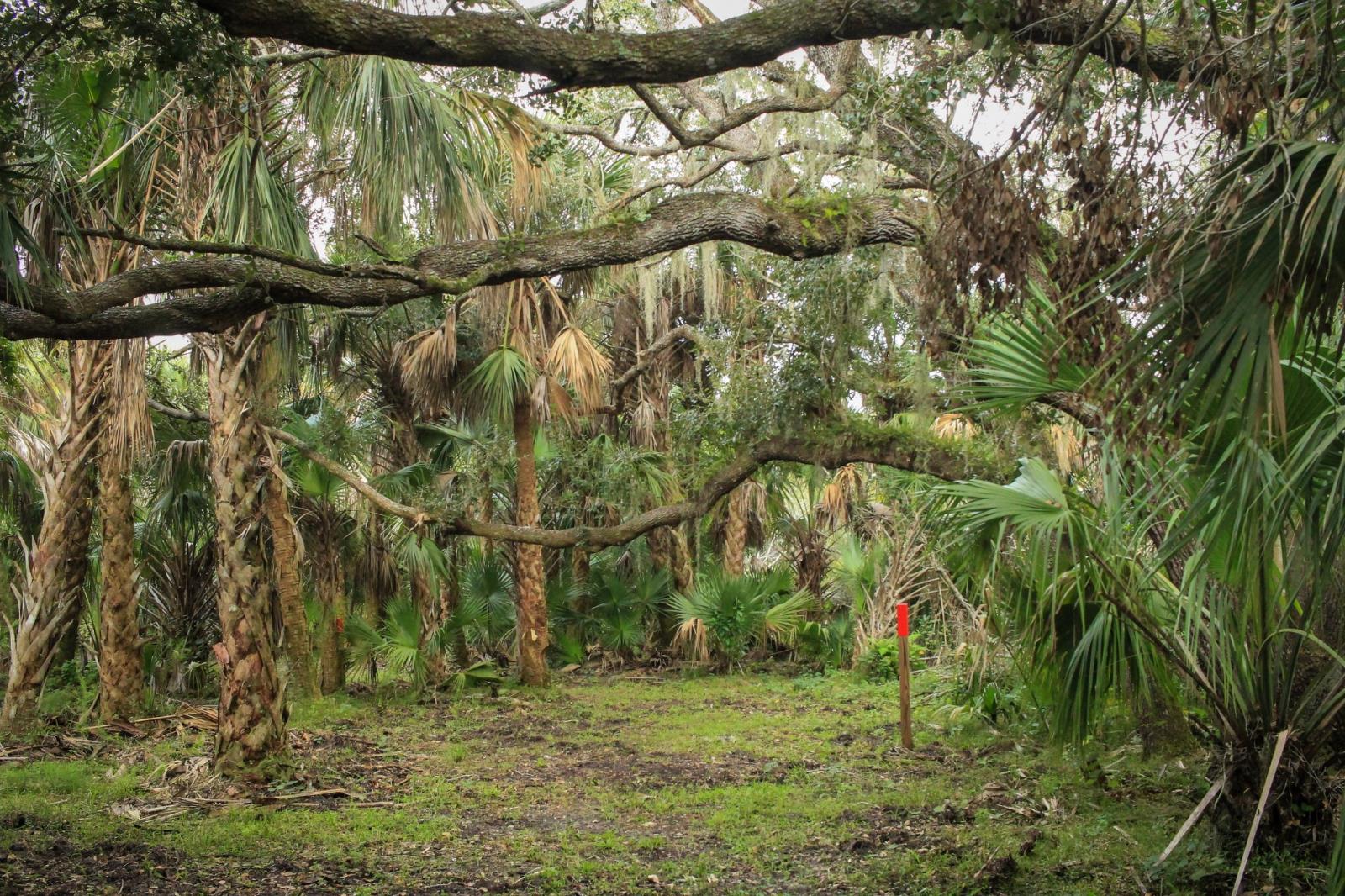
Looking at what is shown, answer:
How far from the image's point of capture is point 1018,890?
505cm

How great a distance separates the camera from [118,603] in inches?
392

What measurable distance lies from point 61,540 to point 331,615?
3.58m

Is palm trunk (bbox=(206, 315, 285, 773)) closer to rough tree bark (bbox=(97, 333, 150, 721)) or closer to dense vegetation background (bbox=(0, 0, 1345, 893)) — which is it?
dense vegetation background (bbox=(0, 0, 1345, 893))

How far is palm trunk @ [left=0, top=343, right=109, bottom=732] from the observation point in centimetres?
966

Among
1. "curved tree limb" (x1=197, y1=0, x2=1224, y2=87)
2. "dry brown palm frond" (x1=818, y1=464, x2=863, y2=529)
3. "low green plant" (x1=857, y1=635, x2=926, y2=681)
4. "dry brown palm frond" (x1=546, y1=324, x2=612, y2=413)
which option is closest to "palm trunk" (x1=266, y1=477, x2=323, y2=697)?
"dry brown palm frond" (x1=546, y1=324, x2=612, y2=413)

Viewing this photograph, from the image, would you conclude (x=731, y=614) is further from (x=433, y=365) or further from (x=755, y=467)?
(x=755, y=467)

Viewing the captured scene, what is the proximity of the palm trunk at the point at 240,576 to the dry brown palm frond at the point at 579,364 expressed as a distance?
5.26m

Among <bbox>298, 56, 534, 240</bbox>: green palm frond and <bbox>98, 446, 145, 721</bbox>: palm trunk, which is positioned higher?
<bbox>298, 56, 534, 240</bbox>: green palm frond

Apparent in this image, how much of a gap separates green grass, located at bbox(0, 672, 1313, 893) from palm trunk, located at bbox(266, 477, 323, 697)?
852 mm

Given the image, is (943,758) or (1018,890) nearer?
(1018,890)

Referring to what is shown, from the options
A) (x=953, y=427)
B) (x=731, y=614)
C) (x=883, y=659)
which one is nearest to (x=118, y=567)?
(x=731, y=614)

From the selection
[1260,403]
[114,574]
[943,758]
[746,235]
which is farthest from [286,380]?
[1260,403]

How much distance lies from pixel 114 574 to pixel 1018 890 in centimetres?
834

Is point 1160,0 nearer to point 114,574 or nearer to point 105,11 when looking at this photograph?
point 105,11
